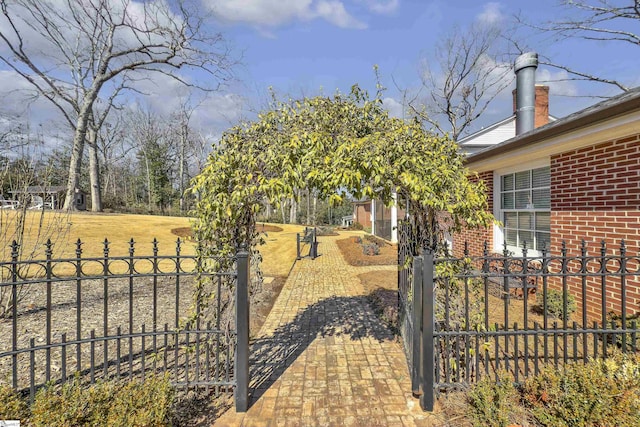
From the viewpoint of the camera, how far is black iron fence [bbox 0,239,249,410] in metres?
2.70

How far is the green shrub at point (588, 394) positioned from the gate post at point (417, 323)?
928 mm

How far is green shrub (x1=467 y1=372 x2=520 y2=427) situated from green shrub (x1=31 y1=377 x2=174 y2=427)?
2.50 metres

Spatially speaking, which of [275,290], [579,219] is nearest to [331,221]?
[275,290]

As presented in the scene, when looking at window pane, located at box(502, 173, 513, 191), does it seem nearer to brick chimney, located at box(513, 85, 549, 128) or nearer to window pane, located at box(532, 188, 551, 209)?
window pane, located at box(532, 188, 551, 209)

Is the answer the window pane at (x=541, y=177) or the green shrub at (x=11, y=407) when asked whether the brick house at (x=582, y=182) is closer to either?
the window pane at (x=541, y=177)

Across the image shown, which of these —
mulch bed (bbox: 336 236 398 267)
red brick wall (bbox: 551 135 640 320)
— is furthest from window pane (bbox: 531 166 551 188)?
mulch bed (bbox: 336 236 398 267)

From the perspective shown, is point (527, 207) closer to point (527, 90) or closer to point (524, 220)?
point (524, 220)

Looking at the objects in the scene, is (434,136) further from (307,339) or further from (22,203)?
(22,203)

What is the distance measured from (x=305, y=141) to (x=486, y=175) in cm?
598

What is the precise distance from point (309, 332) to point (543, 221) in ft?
16.1

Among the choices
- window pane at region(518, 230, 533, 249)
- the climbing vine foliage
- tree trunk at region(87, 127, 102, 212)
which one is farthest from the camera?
tree trunk at region(87, 127, 102, 212)

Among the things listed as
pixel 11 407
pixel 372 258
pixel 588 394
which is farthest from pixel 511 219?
pixel 11 407

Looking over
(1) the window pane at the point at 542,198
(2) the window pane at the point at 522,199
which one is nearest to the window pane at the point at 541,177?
(1) the window pane at the point at 542,198

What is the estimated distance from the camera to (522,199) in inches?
248
